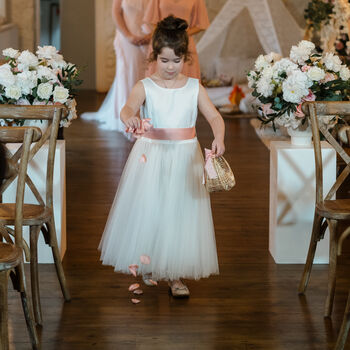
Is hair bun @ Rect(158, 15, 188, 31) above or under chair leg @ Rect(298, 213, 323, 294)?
above

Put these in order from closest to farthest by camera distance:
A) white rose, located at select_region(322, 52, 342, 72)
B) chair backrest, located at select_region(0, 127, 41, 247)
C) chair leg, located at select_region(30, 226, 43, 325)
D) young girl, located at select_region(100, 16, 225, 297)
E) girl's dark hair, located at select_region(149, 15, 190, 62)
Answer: chair backrest, located at select_region(0, 127, 41, 247)
chair leg, located at select_region(30, 226, 43, 325)
girl's dark hair, located at select_region(149, 15, 190, 62)
young girl, located at select_region(100, 16, 225, 297)
white rose, located at select_region(322, 52, 342, 72)

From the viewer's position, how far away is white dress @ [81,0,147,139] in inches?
354

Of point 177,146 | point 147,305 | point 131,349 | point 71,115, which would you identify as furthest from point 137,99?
point 131,349

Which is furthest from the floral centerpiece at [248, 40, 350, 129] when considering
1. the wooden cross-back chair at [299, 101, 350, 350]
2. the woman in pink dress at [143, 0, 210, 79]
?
the woman in pink dress at [143, 0, 210, 79]

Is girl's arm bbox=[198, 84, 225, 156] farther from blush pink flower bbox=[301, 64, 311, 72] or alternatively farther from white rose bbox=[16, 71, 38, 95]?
white rose bbox=[16, 71, 38, 95]

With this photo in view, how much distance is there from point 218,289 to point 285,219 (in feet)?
2.25

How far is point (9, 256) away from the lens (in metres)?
2.90

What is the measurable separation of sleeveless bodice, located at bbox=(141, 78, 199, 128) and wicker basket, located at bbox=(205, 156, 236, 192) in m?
0.35

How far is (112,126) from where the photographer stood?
9875 millimetres

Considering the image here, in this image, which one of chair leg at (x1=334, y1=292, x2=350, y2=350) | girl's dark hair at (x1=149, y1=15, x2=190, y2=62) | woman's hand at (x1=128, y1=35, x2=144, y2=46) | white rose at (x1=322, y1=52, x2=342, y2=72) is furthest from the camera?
woman's hand at (x1=128, y1=35, x2=144, y2=46)

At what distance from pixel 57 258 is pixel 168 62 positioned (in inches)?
42.9

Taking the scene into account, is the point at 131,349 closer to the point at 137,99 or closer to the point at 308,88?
the point at 137,99

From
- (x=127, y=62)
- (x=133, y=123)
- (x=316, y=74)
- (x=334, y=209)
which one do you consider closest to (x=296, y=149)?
(x=316, y=74)

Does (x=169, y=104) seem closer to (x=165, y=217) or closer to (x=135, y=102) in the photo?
(x=135, y=102)
